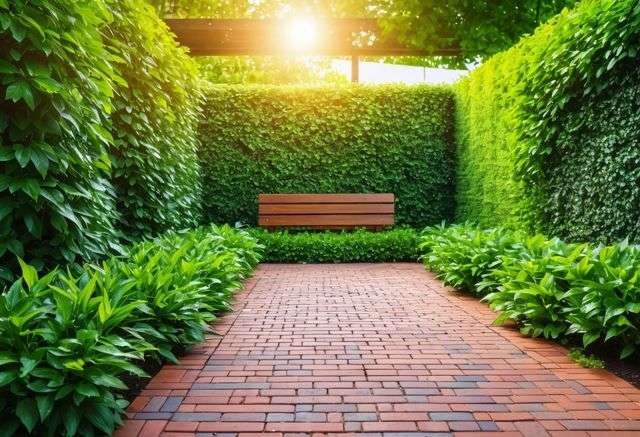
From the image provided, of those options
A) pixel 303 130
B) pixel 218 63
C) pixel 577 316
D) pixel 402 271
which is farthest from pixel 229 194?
pixel 218 63

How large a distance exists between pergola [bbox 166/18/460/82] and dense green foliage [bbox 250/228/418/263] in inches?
193

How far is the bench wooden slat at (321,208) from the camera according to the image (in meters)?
9.90

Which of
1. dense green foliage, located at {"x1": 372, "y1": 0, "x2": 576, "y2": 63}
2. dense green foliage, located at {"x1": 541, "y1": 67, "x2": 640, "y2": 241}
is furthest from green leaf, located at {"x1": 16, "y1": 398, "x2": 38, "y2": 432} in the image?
dense green foliage, located at {"x1": 372, "y1": 0, "x2": 576, "y2": 63}

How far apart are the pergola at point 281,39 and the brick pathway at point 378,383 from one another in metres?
8.49

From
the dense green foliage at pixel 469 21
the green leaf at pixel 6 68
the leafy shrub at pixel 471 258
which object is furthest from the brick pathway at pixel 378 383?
the dense green foliage at pixel 469 21

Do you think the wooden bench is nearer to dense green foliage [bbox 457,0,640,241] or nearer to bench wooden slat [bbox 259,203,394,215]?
bench wooden slat [bbox 259,203,394,215]

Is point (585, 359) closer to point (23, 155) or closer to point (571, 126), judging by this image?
point (571, 126)

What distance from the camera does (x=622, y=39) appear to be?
4.65 meters

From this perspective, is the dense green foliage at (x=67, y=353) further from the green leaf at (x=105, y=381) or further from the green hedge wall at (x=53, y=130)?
the green hedge wall at (x=53, y=130)

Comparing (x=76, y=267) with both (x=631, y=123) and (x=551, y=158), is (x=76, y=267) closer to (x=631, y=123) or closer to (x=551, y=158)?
(x=631, y=123)

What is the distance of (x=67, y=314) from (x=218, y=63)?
67.0 ft

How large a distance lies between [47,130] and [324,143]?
25.0ft

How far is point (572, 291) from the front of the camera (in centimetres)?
362

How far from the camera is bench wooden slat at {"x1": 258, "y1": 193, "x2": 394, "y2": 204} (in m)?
9.91
